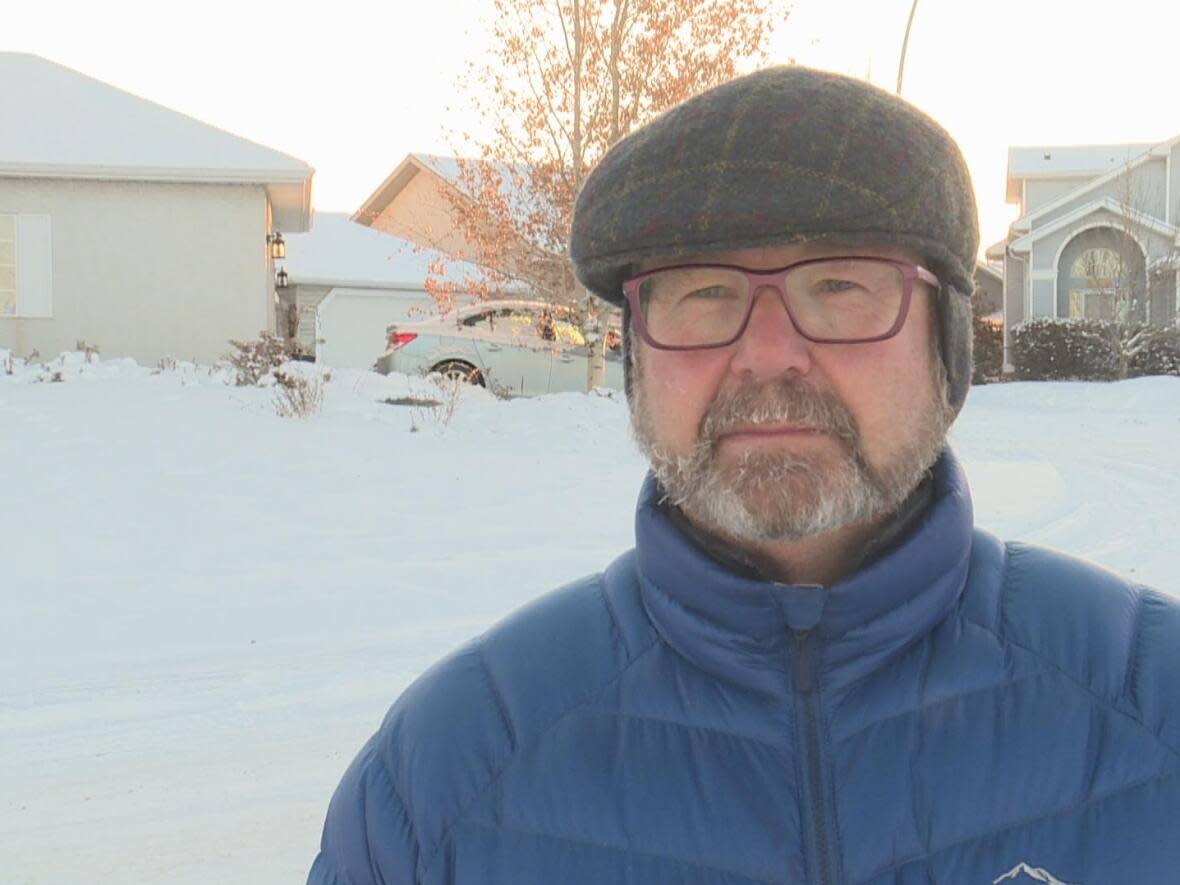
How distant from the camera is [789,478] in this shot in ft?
5.82

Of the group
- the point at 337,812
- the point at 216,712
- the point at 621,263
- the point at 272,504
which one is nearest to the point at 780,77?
the point at 621,263

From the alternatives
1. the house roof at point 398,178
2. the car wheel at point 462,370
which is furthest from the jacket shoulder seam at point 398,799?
the house roof at point 398,178

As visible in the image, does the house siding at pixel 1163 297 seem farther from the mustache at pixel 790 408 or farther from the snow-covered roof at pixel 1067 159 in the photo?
the mustache at pixel 790 408

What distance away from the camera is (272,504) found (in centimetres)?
955

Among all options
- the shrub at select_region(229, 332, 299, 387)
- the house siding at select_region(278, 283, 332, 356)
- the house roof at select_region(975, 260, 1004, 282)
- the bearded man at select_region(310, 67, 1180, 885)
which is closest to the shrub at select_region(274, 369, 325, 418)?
the shrub at select_region(229, 332, 299, 387)

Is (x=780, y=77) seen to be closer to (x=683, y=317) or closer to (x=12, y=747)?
(x=683, y=317)

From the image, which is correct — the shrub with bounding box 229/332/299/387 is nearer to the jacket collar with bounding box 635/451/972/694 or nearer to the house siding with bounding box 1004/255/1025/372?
the jacket collar with bounding box 635/451/972/694

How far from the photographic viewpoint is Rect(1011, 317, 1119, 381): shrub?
25.2 metres

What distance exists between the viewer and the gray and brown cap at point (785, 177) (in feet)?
5.51

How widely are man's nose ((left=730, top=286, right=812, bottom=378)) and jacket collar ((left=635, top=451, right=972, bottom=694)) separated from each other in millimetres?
256

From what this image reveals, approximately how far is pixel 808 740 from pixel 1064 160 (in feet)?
122

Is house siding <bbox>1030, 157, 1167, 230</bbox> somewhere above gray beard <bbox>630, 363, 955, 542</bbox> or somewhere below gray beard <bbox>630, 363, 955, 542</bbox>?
above

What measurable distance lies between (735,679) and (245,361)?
12750 millimetres

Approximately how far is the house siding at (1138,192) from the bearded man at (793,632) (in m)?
30.4
